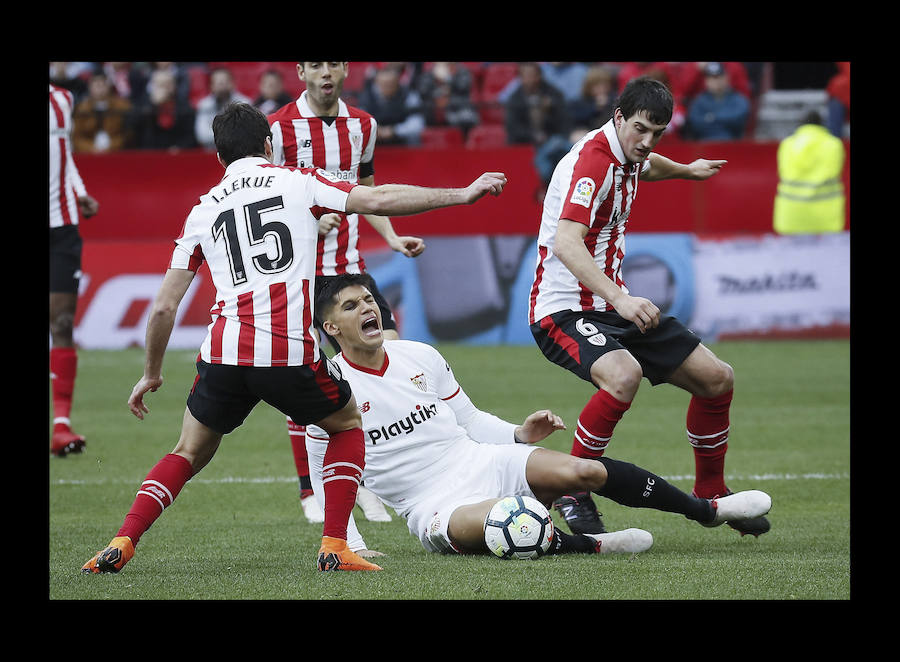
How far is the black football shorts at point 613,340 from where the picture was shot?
575 cm

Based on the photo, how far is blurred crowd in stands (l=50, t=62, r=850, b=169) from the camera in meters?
17.1

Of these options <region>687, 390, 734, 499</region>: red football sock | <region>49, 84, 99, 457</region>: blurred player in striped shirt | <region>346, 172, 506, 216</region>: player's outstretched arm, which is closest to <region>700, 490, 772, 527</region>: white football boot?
<region>687, 390, 734, 499</region>: red football sock

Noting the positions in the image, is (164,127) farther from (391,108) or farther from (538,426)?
(538,426)

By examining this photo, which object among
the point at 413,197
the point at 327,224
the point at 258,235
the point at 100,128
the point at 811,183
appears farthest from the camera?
the point at 100,128

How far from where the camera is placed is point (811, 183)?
15641mm

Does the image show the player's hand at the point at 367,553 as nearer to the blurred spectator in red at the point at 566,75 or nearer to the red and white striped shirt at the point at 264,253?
the red and white striped shirt at the point at 264,253

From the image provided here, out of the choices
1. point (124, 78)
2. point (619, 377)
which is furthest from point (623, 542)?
point (124, 78)

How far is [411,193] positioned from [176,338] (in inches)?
390

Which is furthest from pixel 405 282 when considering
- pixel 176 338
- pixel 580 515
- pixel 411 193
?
pixel 411 193

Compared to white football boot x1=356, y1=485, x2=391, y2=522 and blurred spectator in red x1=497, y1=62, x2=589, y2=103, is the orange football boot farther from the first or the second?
blurred spectator in red x1=497, y1=62, x2=589, y2=103

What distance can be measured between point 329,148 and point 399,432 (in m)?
1.98

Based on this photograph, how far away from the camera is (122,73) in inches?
739

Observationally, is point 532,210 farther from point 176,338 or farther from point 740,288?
point 176,338

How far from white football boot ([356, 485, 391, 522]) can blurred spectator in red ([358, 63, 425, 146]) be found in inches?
420
